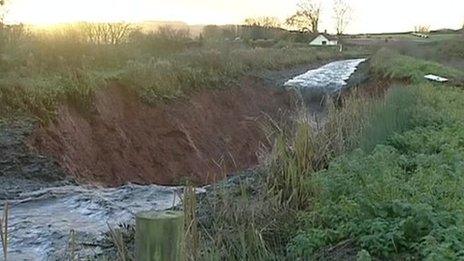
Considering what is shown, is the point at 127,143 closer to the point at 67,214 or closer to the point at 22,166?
the point at 22,166

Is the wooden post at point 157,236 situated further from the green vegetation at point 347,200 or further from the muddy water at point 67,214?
the muddy water at point 67,214

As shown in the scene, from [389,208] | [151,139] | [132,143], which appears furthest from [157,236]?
[151,139]

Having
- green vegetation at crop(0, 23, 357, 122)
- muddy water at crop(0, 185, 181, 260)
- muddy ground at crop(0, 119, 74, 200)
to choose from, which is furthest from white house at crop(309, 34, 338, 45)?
muddy water at crop(0, 185, 181, 260)

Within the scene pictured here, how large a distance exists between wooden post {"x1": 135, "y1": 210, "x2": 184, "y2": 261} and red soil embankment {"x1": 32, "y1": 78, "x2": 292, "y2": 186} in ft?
24.7

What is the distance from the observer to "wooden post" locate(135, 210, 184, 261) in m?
→ 2.74

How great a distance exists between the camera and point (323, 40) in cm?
6938

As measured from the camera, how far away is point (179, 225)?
278cm

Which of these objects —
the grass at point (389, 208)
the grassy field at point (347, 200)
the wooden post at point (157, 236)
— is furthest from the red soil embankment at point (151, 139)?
the wooden post at point (157, 236)

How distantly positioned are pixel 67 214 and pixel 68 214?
0.01 meters

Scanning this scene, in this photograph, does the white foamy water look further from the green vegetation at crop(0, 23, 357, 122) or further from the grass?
the grass

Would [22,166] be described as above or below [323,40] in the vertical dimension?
below

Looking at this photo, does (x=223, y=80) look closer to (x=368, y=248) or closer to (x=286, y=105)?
(x=286, y=105)

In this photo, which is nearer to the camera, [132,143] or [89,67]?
[132,143]

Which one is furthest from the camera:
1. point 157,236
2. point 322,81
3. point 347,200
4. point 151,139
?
point 322,81
